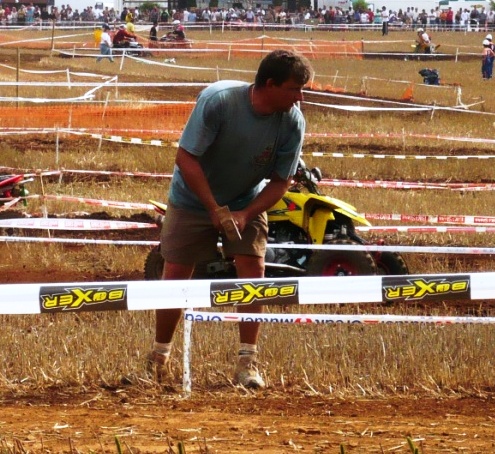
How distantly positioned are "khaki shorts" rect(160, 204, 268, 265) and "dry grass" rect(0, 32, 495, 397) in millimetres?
622

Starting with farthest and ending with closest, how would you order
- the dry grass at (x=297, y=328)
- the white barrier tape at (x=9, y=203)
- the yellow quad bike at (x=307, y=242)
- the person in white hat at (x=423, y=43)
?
the person in white hat at (x=423, y=43) < the white barrier tape at (x=9, y=203) < the yellow quad bike at (x=307, y=242) < the dry grass at (x=297, y=328)

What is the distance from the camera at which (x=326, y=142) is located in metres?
20.3

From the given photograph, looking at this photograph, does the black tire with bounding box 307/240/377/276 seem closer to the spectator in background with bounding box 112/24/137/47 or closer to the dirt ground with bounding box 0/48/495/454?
the dirt ground with bounding box 0/48/495/454

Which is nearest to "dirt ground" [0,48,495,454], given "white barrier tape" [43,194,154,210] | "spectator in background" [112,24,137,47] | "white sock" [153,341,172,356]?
"white sock" [153,341,172,356]

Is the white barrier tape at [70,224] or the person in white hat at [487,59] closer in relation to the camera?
the white barrier tape at [70,224]

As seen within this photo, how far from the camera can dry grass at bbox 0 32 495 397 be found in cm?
622

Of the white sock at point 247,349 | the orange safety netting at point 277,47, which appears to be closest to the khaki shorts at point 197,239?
the white sock at point 247,349

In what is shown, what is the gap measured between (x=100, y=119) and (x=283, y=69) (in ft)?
51.6

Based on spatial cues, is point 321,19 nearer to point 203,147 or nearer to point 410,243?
point 410,243

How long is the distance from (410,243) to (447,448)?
636 cm

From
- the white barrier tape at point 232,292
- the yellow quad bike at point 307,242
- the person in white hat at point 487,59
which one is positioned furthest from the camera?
the person in white hat at point 487,59

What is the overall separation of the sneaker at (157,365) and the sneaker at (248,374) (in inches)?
16.2

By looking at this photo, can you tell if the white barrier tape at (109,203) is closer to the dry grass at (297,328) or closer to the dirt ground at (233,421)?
the dry grass at (297,328)

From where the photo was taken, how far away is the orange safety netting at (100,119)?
20234 mm
